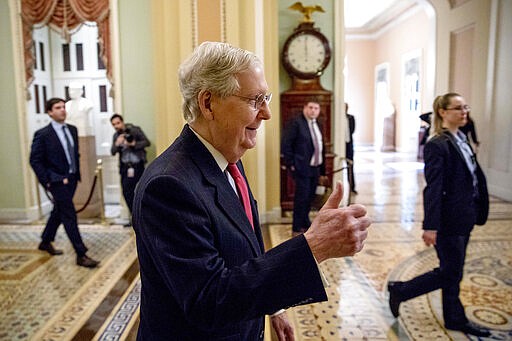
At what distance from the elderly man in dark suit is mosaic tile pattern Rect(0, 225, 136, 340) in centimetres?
228

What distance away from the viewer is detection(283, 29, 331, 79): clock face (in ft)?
20.4

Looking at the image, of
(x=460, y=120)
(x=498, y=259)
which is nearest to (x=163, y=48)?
(x=460, y=120)

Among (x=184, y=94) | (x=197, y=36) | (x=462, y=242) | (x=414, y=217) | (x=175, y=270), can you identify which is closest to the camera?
(x=175, y=270)

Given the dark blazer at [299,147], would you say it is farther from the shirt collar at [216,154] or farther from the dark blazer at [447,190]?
the shirt collar at [216,154]

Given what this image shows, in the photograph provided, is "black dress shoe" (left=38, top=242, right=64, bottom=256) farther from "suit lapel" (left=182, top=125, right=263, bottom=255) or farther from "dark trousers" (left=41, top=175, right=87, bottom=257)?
"suit lapel" (left=182, top=125, right=263, bottom=255)

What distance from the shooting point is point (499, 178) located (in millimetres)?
7629

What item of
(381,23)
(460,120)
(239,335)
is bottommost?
(239,335)

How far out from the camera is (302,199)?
5.35 metres

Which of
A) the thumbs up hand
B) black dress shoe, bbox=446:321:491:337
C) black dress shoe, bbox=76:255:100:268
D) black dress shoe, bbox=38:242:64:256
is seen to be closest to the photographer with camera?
black dress shoe, bbox=38:242:64:256

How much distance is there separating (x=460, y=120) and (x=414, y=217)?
3.63 m

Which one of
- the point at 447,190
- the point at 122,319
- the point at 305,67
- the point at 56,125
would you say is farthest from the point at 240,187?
the point at 305,67

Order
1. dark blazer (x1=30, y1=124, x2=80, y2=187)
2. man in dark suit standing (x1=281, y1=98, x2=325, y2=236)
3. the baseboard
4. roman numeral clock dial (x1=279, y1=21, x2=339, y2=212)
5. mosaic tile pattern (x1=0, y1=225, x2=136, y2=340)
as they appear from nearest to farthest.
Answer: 1. mosaic tile pattern (x1=0, y1=225, x2=136, y2=340)
2. dark blazer (x1=30, y1=124, x2=80, y2=187)
3. man in dark suit standing (x1=281, y1=98, x2=325, y2=236)
4. roman numeral clock dial (x1=279, y1=21, x2=339, y2=212)
5. the baseboard

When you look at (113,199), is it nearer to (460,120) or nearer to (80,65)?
(80,65)

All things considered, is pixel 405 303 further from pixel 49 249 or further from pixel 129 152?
pixel 129 152
